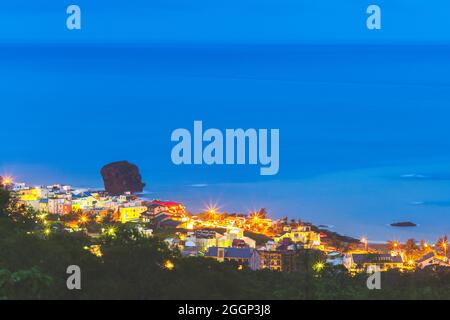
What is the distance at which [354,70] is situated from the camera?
75312 mm

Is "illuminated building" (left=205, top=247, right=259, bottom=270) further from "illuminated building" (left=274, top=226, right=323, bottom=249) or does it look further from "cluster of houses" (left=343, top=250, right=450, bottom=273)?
"illuminated building" (left=274, top=226, right=323, bottom=249)

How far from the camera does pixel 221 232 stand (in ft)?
67.9

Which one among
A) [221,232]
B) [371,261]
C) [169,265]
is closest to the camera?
[169,265]

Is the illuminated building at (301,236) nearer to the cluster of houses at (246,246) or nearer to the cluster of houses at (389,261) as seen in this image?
the cluster of houses at (246,246)

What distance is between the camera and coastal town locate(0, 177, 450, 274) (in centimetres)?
1576

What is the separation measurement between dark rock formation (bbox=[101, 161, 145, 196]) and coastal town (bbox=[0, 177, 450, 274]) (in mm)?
485

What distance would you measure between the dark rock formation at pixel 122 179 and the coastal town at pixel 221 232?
48 centimetres

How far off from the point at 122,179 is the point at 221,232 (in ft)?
23.8

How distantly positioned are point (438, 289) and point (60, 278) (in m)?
4.43

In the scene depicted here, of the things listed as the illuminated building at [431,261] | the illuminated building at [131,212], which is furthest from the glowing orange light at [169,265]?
the illuminated building at [131,212]

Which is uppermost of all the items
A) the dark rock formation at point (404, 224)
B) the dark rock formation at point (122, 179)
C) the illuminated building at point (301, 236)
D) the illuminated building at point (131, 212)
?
the dark rock formation at point (122, 179)

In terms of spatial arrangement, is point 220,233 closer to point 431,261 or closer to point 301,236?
point 301,236

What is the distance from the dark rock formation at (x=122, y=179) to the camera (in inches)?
1050

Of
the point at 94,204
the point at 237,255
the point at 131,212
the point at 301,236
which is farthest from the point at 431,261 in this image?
the point at 94,204
